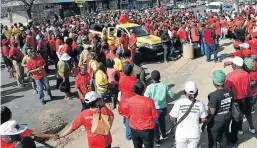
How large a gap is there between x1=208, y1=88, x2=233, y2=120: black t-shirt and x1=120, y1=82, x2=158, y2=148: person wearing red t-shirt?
3.19 ft

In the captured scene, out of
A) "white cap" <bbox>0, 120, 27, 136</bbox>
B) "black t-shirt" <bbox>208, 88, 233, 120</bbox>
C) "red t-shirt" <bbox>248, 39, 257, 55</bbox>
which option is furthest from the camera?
"red t-shirt" <bbox>248, 39, 257, 55</bbox>

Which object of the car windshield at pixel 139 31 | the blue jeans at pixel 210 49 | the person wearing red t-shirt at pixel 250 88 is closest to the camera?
the person wearing red t-shirt at pixel 250 88

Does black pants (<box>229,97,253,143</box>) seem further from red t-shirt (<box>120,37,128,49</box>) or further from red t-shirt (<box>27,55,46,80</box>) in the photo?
red t-shirt (<box>120,37,128,49</box>)

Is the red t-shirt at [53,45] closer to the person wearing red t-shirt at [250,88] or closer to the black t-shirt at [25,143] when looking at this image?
the person wearing red t-shirt at [250,88]

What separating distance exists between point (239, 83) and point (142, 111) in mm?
2094

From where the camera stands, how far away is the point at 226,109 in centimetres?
545

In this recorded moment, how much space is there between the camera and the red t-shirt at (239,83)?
19.5ft

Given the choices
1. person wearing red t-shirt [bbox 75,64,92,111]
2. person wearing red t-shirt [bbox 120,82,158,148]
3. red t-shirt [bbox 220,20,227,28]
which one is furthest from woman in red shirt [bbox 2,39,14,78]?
red t-shirt [bbox 220,20,227,28]

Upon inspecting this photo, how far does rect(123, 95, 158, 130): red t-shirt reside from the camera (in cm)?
514

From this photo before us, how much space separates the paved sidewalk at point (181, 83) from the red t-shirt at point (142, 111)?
176 centimetres

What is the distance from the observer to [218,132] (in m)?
5.61

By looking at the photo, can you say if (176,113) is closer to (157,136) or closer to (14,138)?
(157,136)

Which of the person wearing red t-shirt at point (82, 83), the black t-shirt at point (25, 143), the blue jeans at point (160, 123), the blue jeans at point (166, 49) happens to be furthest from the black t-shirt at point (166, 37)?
the black t-shirt at point (25, 143)

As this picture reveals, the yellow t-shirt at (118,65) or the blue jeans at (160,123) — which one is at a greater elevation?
the yellow t-shirt at (118,65)
